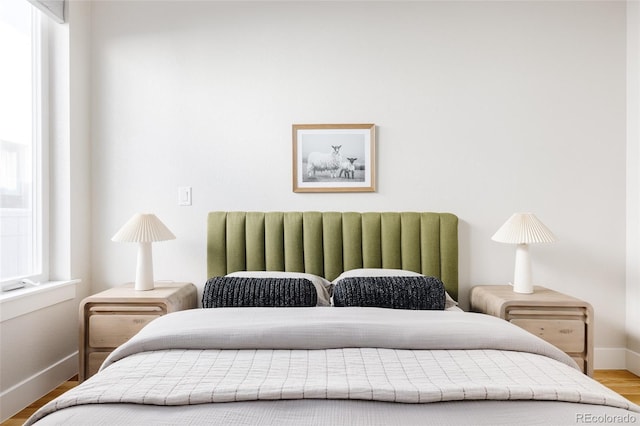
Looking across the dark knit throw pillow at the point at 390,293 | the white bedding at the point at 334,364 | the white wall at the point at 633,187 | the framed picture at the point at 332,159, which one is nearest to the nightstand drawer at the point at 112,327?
the white bedding at the point at 334,364

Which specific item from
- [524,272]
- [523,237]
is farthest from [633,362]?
[523,237]

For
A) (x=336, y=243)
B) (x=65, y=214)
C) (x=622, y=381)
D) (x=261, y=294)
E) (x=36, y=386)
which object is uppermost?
(x=65, y=214)

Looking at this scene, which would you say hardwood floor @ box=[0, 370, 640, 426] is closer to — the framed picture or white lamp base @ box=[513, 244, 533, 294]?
white lamp base @ box=[513, 244, 533, 294]

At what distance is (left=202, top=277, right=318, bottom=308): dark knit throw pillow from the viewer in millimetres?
2228

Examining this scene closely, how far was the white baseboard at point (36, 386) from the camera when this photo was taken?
85.4 inches

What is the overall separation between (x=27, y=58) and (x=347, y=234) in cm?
216

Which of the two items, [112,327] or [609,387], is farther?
[609,387]

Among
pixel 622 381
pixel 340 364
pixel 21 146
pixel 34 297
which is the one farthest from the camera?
pixel 622 381

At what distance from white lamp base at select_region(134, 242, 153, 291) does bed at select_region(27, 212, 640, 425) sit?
0.49 metres

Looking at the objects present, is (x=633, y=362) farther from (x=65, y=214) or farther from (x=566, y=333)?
(x=65, y=214)

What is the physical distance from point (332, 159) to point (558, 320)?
1612 mm

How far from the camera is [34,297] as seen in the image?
2.35 meters

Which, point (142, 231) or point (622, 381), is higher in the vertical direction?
point (142, 231)

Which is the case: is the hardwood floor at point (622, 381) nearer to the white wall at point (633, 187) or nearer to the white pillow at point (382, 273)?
→ the white wall at point (633, 187)
